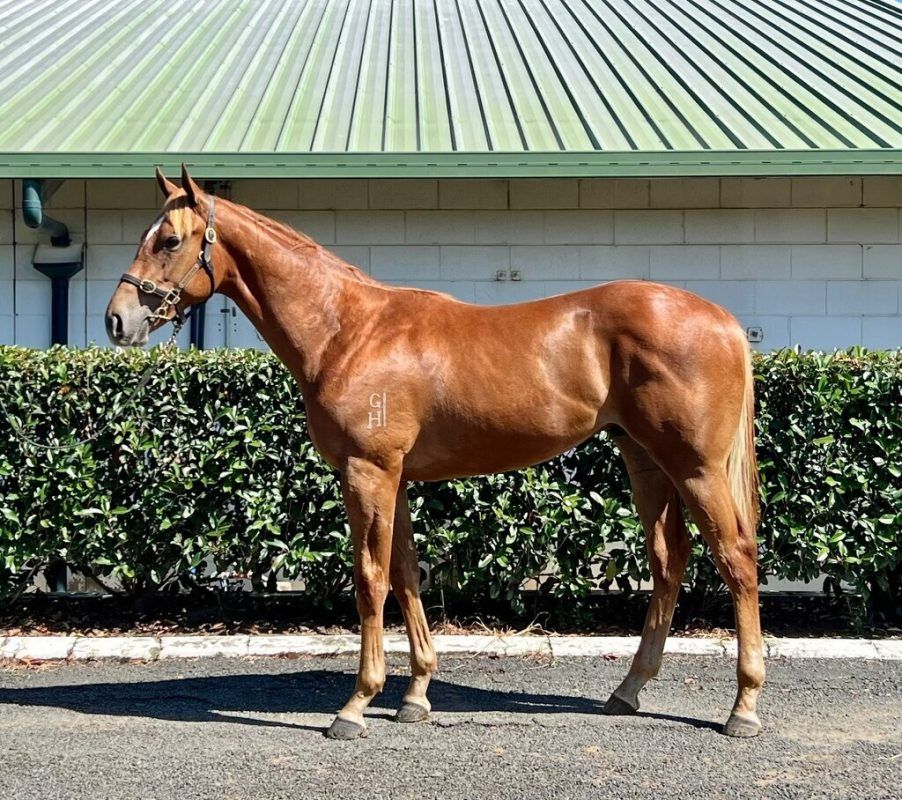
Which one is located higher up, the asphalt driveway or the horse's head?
the horse's head

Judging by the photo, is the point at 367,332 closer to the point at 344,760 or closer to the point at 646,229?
the point at 344,760

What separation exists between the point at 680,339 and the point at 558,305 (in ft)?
1.85

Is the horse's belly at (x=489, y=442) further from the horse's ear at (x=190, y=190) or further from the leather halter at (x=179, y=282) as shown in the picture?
the horse's ear at (x=190, y=190)

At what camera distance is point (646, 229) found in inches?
309

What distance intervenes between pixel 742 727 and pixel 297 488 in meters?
2.92

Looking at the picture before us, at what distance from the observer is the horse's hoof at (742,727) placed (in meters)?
4.47

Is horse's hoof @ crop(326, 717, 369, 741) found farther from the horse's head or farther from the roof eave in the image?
the roof eave

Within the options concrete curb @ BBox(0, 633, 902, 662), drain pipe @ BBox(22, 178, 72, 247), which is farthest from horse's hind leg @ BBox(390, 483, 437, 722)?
drain pipe @ BBox(22, 178, 72, 247)

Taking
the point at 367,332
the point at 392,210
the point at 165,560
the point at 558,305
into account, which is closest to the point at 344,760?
the point at 367,332

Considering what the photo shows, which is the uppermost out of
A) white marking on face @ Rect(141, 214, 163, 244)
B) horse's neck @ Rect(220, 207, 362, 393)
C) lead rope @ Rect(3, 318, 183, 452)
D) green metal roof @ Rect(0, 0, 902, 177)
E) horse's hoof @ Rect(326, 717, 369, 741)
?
green metal roof @ Rect(0, 0, 902, 177)

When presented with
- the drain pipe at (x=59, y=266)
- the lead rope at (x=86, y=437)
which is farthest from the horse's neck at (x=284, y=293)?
the drain pipe at (x=59, y=266)

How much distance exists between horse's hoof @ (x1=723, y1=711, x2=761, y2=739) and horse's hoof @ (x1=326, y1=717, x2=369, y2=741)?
5.12 feet

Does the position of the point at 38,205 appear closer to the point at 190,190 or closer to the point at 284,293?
the point at 190,190

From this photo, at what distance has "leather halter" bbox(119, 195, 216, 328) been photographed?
4500 mm
